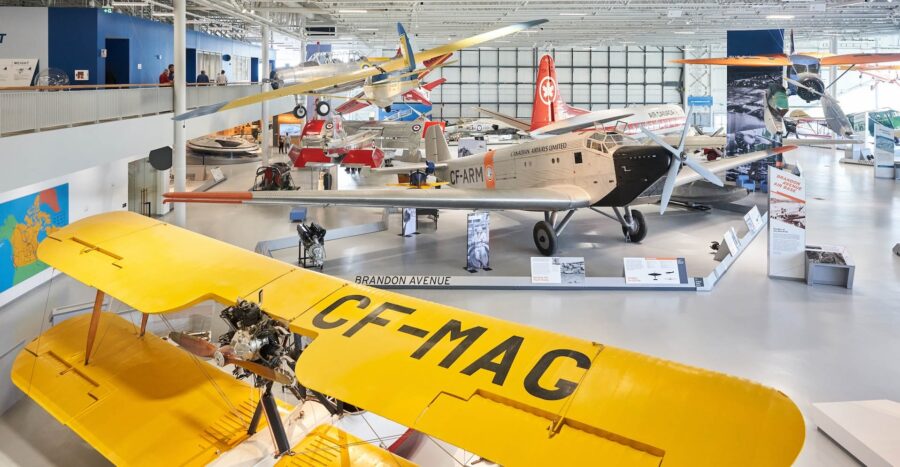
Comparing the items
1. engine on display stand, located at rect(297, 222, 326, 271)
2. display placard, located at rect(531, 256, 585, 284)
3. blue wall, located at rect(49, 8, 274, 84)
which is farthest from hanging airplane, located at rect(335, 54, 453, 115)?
display placard, located at rect(531, 256, 585, 284)

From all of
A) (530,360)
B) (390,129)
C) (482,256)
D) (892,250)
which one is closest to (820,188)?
(892,250)

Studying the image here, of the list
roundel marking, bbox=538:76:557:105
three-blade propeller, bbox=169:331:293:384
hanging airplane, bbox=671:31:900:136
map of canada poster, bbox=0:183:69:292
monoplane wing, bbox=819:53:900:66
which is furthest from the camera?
roundel marking, bbox=538:76:557:105

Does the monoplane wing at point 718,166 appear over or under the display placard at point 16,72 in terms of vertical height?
under

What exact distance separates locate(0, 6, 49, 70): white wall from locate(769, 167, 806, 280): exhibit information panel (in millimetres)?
19200

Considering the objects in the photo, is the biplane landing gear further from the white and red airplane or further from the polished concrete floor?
the white and red airplane

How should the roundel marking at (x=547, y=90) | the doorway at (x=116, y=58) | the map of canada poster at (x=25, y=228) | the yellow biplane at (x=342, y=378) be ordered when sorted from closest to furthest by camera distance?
the yellow biplane at (x=342, y=378) → the map of canada poster at (x=25, y=228) → the doorway at (x=116, y=58) → the roundel marking at (x=547, y=90)

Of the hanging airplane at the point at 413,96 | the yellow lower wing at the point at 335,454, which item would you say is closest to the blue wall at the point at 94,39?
the hanging airplane at the point at 413,96

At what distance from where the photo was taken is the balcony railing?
8.34 meters

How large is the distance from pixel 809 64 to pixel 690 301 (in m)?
13.6

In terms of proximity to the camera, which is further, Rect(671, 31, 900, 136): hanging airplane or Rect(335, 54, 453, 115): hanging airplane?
Rect(335, 54, 453, 115): hanging airplane

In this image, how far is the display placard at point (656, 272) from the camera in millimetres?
10703

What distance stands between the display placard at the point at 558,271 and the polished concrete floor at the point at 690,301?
0.92 ft

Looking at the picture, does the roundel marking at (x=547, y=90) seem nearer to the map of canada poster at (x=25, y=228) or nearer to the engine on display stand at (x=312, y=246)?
the engine on display stand at (x=312, y=246)

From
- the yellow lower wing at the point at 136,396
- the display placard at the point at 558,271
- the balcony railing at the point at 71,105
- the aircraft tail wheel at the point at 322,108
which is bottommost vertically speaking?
the yellow lower wing at the point at 136,396
